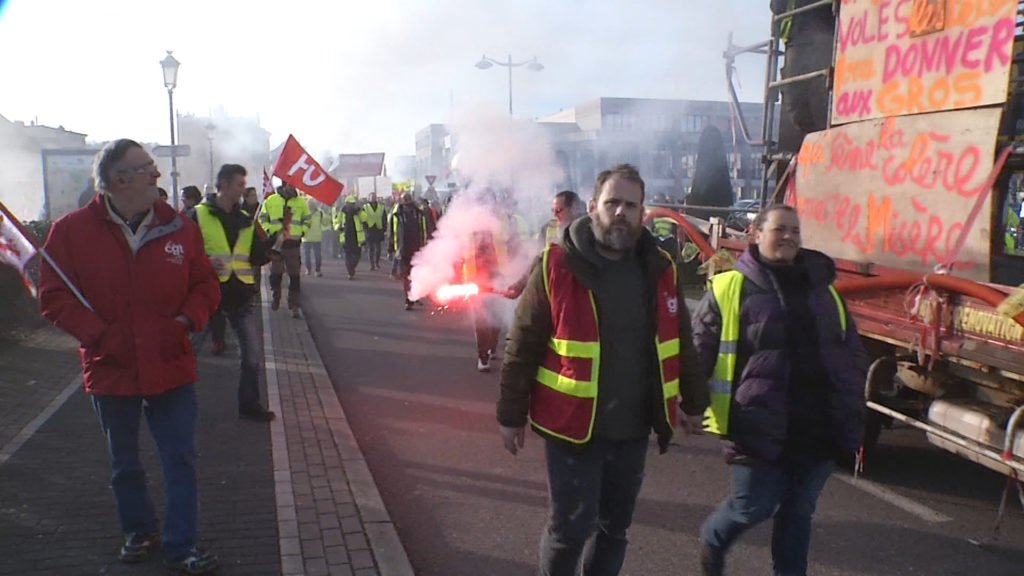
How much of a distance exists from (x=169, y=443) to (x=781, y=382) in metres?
2.68

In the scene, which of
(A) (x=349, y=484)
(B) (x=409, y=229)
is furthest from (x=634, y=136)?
(A) (x=349, y=484)

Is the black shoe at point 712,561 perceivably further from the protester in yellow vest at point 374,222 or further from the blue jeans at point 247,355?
the protester in yellow vest at point 374,222

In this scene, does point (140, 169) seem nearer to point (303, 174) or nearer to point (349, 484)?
point (349, 484)

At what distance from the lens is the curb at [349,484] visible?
3.93 metres

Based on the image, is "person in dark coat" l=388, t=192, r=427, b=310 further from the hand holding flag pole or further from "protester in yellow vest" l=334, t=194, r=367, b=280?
the hand holding flag pole

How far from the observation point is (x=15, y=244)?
3941 millimetres

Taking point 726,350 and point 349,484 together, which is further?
point 349,484

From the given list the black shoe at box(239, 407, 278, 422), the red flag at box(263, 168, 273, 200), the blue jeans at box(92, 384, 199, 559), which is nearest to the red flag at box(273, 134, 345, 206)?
the red flag at box(263, 168, 273, 200)

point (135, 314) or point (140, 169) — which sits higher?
point (140, 169)

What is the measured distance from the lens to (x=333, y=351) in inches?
362

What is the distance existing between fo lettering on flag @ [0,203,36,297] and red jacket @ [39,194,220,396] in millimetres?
442

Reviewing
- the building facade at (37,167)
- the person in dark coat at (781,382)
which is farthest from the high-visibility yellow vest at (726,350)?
the building facade at (37,167)

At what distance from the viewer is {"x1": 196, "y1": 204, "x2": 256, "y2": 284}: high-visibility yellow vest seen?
5957mm

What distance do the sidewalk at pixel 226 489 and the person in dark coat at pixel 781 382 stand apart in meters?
1.71
